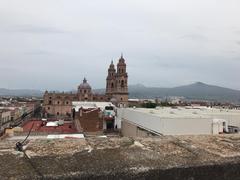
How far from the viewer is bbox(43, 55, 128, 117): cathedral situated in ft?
265

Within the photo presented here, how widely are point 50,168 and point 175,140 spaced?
3.84ft

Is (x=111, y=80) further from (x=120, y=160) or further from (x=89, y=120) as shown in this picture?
(x=120, y=160)

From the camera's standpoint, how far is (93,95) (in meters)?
92.1

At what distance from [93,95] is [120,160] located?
297 feet

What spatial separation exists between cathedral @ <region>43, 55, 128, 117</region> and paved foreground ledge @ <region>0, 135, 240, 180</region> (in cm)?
7674

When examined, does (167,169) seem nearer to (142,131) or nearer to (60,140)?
(60,140)

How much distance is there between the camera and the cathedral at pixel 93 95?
8062cm

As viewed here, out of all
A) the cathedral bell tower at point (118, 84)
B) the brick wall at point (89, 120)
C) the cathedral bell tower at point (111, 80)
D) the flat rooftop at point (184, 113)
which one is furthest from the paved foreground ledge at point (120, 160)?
the cathedral bell tower at point (111, 80)

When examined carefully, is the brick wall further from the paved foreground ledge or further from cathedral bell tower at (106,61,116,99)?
cathedral bell tower at (106,61,116,99)

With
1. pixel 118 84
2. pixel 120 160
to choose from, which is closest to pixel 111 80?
pixel 118 84

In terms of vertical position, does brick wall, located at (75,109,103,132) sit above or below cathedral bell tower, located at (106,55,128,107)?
below

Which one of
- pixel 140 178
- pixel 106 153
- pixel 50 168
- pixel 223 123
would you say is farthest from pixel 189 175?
pixel 223 123

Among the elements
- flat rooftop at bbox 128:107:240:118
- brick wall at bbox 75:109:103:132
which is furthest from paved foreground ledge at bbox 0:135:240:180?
brick wall at bbox 75:109:103:132

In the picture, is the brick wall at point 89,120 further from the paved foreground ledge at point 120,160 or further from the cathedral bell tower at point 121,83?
the cathedral bell tower at point 121,83
